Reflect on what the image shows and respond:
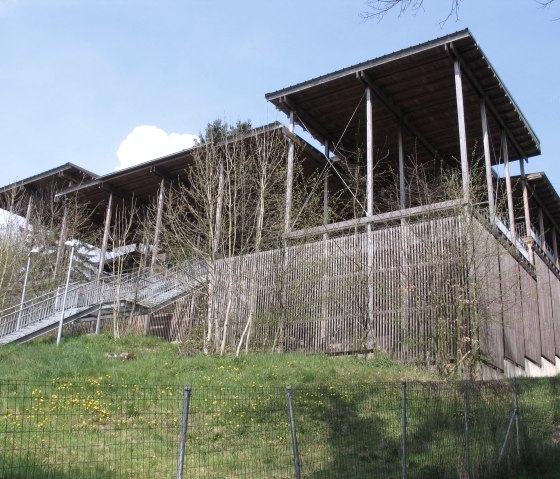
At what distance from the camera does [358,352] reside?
59.8 feet

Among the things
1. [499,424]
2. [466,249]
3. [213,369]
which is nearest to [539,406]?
[499,424]

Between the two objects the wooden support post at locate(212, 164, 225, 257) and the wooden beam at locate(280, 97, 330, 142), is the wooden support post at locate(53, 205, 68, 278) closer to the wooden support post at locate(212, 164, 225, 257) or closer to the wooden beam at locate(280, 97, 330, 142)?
the wooden support post at locate(212, 164, 225, 257)

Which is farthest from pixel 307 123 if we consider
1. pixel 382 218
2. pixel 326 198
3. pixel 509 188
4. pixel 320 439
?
pixel 320 439

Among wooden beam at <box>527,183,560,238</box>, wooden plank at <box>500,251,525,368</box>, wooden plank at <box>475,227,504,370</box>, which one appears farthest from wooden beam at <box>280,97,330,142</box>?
wooden beam at <box>527,183,560,238</box>

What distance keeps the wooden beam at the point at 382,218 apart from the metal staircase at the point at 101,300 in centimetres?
387

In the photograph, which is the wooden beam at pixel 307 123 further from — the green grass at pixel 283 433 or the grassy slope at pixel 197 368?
the green grass at pixel 283 433

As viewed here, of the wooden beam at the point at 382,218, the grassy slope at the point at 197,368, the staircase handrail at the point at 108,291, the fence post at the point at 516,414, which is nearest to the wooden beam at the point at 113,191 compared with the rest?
the staircase handrail at the point at 108,291

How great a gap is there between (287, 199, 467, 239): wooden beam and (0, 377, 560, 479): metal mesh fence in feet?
26.0

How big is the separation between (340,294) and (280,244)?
306cm

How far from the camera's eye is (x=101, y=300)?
77.5 feet

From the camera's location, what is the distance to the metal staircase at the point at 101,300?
832 inches

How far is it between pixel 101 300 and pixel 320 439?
16972 mm

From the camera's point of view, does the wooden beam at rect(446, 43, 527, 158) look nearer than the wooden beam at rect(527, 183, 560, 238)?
Yes

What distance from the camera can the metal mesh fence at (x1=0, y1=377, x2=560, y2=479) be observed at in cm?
794
